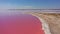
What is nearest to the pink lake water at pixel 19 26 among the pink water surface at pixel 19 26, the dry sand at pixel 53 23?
the pink water surface at pixel 19 26

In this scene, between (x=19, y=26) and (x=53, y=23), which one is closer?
(x=19, y=26)

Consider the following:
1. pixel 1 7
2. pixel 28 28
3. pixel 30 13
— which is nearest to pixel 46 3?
pixel 30 13

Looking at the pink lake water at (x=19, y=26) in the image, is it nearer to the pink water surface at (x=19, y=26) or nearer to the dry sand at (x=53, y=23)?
the pink water surface at (x=19, y=26)

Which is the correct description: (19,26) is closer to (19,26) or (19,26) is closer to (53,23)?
(19,26)

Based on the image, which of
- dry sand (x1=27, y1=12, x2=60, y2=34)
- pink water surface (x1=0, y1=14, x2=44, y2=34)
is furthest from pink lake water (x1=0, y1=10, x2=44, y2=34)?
dry sand (x1=27, y1=12, x2=60, y2=34)

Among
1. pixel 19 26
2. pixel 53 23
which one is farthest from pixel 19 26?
pixel 53 23

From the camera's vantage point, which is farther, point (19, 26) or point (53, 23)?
point (53, 23)

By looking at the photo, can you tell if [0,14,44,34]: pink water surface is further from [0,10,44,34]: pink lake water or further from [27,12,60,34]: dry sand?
[27,12,60,34]: dry sand
